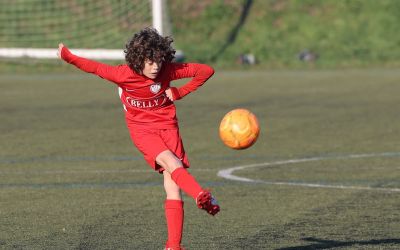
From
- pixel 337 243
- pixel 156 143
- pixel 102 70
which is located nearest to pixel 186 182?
pixel 156 143

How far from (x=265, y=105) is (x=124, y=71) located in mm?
15332

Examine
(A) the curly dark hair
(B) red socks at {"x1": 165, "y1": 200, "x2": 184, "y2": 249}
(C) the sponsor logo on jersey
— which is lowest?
(B) red socks at {"x1": 165, "y1": 200, "x2": 184, "y2": 249}

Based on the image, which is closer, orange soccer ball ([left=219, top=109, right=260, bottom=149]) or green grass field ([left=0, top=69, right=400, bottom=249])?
orange soccer ball ([left=219, top=109, right=260, bottom=149])

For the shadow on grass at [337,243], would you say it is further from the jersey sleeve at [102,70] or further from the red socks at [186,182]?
the jersey sleeve at [102,70]

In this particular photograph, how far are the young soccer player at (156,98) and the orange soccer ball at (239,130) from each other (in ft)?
1.65

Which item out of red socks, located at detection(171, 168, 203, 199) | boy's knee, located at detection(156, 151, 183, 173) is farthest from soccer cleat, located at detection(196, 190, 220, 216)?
boy's knee, located at detection(156, 151, 183, 173)

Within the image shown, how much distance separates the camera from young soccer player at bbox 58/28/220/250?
827 cm

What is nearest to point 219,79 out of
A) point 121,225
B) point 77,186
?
point 77,186

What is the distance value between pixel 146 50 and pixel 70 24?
2858 centimetres

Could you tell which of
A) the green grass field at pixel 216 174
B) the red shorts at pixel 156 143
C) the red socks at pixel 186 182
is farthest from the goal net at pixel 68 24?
the red socks at pixel 186 182

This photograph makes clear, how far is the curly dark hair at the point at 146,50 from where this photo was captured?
823 cm

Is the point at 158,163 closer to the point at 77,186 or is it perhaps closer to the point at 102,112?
the point at 77,186

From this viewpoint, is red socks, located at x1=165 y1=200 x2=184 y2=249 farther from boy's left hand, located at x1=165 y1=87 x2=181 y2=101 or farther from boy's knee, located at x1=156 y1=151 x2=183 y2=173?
boy's left hand, located at x1=165 y1=87 x2=181 y2=101

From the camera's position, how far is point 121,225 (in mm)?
9945
